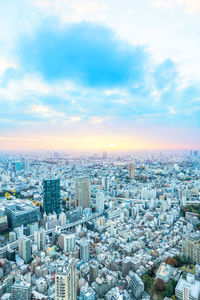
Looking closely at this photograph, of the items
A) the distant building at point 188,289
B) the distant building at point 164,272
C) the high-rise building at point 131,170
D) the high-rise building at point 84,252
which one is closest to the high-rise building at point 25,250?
the high-rise building at point 84,252

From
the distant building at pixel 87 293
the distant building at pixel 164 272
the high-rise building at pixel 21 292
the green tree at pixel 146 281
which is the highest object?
the high-rise building at pixel 21 292

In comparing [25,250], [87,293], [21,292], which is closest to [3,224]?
[25,250]

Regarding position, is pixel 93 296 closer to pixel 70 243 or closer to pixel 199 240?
pixel 70 243

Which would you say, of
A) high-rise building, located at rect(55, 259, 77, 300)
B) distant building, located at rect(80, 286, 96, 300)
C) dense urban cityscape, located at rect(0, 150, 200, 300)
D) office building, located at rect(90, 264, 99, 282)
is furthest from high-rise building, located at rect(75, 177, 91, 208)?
high-rise building, located at rect(55, 259, 77, 300)

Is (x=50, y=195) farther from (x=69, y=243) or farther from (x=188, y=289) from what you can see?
(x=188, y=289)

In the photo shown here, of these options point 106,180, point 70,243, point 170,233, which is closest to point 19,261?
point 70,243

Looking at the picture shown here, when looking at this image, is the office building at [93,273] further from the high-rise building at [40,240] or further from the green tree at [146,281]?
the high-rise building at [40,240]
